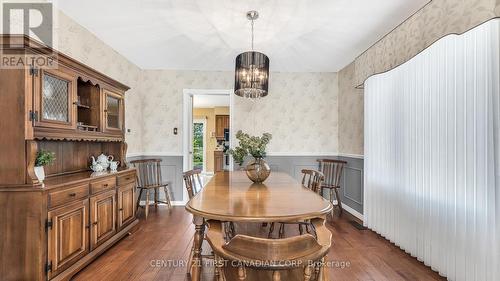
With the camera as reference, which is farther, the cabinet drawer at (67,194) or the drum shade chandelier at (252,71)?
the drum shade chandelier at (252,71)

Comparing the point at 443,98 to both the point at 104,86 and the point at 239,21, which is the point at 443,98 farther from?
the point at 104,86

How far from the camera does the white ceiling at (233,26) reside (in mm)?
2516

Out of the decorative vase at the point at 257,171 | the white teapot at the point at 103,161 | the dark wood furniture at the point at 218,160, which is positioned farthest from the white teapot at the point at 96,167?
the dark wood furniture at the point at 218,160

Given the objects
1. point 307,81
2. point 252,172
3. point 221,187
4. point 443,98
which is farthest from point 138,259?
point 307,81

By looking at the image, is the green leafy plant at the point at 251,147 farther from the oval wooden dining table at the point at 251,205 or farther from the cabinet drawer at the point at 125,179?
the cabinet drawer at the point at 125,179

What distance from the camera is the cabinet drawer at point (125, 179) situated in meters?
2.92

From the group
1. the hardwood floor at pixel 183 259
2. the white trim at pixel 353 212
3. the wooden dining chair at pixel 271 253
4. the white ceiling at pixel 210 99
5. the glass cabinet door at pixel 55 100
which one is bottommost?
the hardwood floor at pixel 183 259

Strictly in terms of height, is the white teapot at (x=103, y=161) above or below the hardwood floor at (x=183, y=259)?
above

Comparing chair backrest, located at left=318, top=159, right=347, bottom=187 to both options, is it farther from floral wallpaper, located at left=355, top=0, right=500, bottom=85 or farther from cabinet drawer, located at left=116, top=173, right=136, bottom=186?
cabinet drawer, located at left=116, top=173, right=136, bottom=186

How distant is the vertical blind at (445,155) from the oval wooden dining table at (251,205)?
1.18 meters

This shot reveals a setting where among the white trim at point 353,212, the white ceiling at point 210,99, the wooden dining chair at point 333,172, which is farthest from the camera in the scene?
the white ceiling at point 210,99

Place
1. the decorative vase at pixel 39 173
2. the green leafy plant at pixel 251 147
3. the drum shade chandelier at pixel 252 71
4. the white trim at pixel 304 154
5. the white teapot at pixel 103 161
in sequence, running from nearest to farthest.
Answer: the decorative vase at pixel 39 173
the green leafy plant at pixel 251 147
the drum shade chandelier at pixel 252 71
the white teapot at pixel 103 161
the white trim at pixel 304 154

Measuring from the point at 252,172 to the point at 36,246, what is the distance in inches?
69.8

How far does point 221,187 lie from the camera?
2.26m
